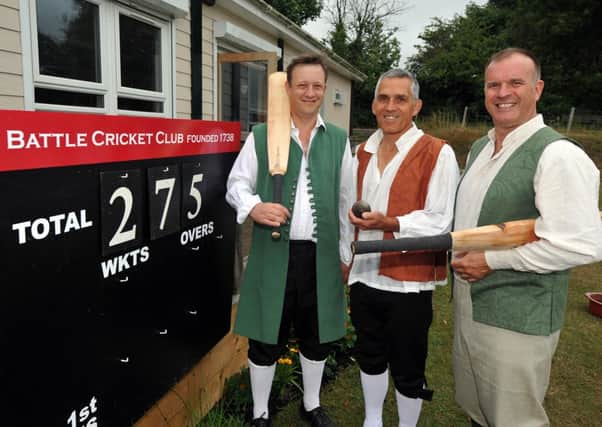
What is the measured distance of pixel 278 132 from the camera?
7.20 feet

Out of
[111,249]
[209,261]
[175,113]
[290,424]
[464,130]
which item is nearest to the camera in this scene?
[111,249]

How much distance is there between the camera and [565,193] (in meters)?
1.54

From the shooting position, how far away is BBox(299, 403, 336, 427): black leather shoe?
2549 mm

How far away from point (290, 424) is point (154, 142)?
6.01 feet

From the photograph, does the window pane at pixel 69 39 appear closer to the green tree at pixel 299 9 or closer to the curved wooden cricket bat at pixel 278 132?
the curved wooden cricket bat at pixel 278 132

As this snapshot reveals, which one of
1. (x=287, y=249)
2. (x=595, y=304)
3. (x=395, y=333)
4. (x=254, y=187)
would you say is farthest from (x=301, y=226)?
(x=595, y=304)

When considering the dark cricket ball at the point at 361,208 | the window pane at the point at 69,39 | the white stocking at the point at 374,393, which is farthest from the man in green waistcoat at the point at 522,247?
the window pane at the point at 69,39

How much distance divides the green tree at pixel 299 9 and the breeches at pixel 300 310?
2331 centimetres

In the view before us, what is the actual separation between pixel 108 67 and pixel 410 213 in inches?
137

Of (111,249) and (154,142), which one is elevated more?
(154,142)

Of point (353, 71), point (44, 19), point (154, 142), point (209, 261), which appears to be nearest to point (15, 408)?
point (154, 142)

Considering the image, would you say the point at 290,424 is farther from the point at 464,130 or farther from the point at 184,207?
the point at 464,130

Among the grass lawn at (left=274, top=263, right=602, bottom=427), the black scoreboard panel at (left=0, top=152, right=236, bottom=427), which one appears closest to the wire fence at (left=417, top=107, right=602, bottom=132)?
the grass lawn at (left=274, top=263, right=602, bottom=427)

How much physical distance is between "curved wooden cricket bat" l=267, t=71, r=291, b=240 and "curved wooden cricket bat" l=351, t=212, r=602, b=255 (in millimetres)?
529
